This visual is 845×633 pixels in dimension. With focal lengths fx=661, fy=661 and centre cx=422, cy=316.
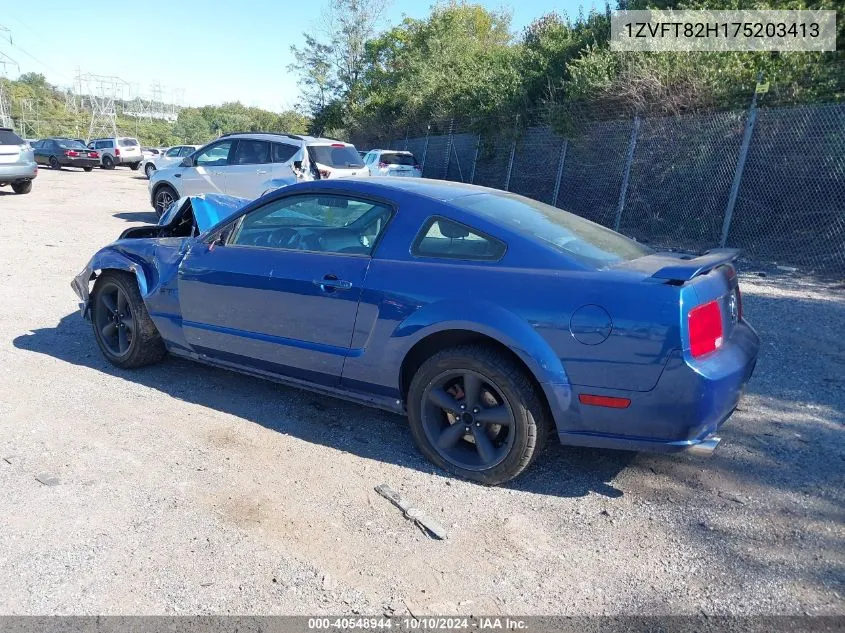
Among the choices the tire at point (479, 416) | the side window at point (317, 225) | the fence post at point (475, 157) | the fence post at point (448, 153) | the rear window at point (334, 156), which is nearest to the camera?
the tire at point (479, 416)

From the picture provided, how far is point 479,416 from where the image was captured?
3443 mm

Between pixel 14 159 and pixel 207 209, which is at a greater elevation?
pixel 207 209

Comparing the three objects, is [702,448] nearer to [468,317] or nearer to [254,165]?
[468,317]

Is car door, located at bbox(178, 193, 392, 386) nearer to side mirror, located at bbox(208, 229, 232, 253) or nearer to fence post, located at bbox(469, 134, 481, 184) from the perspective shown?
side mirror, located at bbox(208, 229, 232, 253)

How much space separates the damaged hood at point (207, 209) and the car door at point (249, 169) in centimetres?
641

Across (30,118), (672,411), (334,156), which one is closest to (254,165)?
(334,156)

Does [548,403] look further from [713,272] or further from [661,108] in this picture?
[661,108]

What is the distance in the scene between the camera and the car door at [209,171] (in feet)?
40.8

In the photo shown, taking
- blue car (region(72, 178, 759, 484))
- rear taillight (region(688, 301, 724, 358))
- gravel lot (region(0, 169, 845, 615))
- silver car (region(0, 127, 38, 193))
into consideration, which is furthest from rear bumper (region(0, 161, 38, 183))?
rear taillight (region(688, 301, 724, 358))

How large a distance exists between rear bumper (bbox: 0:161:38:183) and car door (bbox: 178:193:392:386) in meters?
15.8

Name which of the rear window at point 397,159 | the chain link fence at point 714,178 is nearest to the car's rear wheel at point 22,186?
the rear window at point 397,159

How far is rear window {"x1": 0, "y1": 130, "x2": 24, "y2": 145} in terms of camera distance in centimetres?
1685

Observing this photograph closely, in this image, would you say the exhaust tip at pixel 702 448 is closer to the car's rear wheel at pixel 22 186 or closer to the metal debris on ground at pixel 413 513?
the metal debris on ground at pixel 413 513

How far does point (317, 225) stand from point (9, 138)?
16806 millimetres
